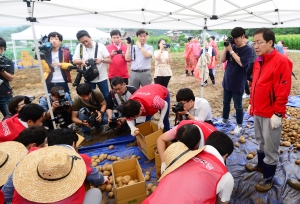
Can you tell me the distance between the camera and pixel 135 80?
168 inches

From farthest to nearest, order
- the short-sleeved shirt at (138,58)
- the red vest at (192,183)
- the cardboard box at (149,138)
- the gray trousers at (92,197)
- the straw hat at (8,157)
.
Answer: the short-sleeved shirt at (138,58)
the cardboard box at (149,138)
the gray trousers at (92,197)
the straw hat at (8,157)
the red vest at (192,183)

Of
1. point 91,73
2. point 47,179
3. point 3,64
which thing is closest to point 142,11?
point 91,73

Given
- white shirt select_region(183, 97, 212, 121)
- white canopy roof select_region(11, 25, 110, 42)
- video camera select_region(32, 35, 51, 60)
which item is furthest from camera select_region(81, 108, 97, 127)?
white canopy roof select_region(11, 25, 110, 42)

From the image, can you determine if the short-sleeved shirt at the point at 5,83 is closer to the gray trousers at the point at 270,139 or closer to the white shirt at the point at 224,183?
the white shirt at the point at 224,183

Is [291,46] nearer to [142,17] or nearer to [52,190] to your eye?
[142,17]

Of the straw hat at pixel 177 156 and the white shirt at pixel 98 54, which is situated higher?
the white shirt at pixel 98 54

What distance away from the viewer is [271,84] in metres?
2.06

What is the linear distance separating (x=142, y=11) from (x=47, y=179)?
299 centimetres

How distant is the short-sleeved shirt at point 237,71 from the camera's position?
10.3ft

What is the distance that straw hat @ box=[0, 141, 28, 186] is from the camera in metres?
1.58

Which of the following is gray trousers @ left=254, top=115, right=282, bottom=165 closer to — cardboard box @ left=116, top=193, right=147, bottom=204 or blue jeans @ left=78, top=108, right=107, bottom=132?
cardboard box @ left=116, top=193, right=147, bottom=204

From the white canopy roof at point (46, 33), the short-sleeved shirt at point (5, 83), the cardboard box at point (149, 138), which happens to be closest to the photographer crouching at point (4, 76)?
the short-sleeved shirt at point (5, 83)

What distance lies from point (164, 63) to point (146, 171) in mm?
3094

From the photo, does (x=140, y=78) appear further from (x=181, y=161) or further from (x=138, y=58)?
(x=181, y=161)
